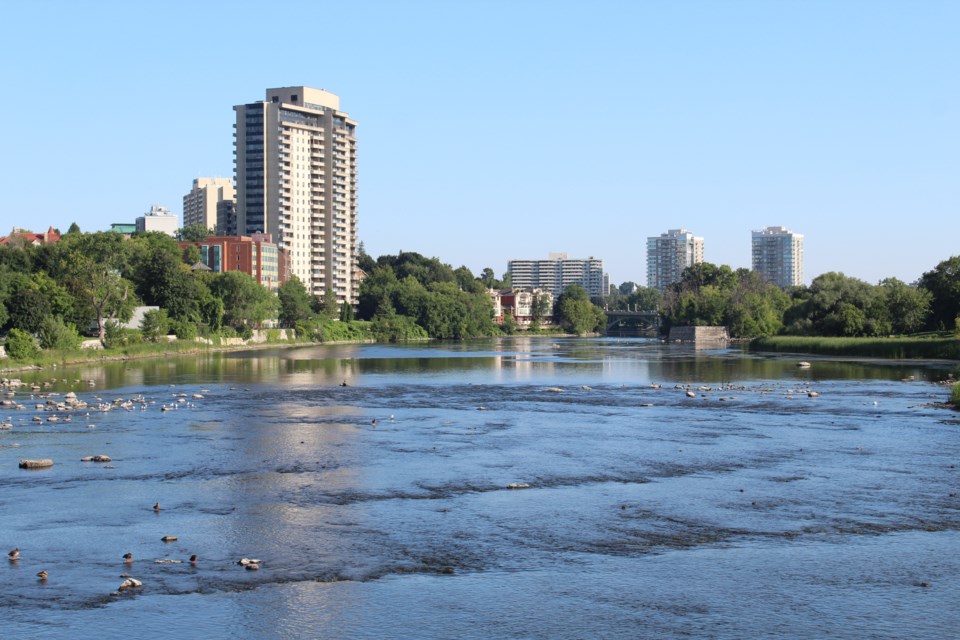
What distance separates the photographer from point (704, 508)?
25.7 metres

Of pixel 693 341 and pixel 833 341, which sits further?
pixel 693 341

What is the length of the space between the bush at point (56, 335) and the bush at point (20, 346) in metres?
3.94

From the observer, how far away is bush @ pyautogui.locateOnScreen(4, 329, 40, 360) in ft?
253

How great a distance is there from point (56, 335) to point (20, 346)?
749cm

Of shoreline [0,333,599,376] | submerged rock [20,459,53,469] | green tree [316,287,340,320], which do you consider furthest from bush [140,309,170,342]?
submerged rock [20,459,53,469]

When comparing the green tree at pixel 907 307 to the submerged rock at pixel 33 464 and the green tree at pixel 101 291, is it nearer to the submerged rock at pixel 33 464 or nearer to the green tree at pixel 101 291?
the green tree at pixel 101 291

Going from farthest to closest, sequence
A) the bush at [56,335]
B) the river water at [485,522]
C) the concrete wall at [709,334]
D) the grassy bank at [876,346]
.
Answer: the concrete wall at [709,334] < the grassy bank at [876,346] < the bush at [56,335] < the river water at [485,522]

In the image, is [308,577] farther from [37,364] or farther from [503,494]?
[37,364]

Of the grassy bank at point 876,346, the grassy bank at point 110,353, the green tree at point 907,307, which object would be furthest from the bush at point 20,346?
the green tree at point 907,307

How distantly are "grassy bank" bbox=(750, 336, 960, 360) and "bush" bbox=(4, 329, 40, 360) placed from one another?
3156 inches

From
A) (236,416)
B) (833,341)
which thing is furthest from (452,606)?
(833,341)

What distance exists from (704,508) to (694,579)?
21.3 ft

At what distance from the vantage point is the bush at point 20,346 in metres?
77.2

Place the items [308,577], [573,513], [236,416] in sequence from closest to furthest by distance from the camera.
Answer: [308,577]
[573,513]
[236,416]
